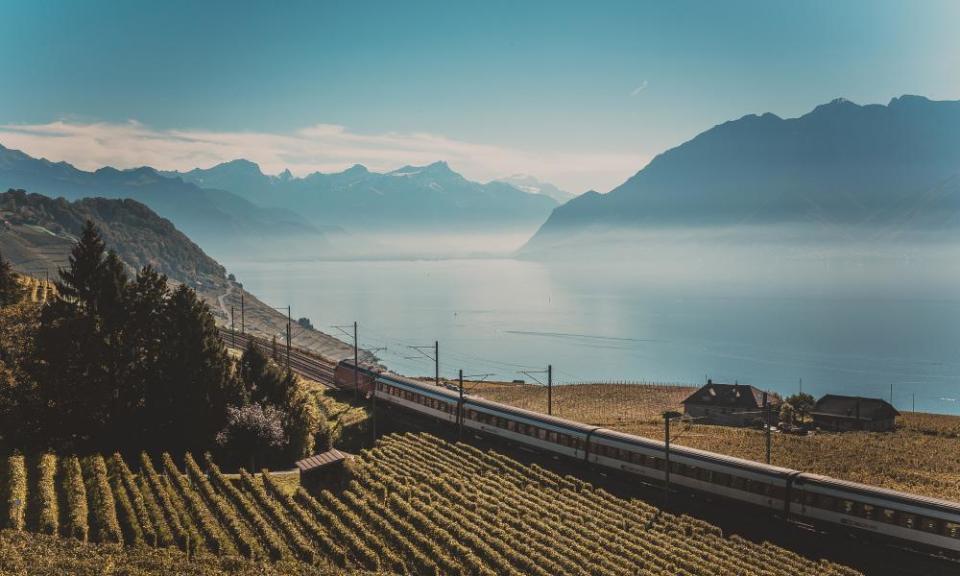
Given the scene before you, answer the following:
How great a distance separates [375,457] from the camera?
3809 cm

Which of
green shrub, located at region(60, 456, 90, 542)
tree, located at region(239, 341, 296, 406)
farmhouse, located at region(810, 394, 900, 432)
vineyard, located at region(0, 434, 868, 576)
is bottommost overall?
farmhouse, located at region(810, 394, 900, 432)

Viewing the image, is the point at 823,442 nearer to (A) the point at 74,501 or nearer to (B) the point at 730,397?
(B) the point at 730,397

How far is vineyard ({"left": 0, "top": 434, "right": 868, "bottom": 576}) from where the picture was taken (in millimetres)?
23062

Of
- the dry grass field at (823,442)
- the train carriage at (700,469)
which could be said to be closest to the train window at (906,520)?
the train carriage at (700,469)

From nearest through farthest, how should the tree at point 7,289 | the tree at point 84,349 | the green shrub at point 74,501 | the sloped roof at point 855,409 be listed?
the green shrub at point 74,501 < the tree at point 84,349 < the tree at point 7,289 < the sloped roof at point 855,409

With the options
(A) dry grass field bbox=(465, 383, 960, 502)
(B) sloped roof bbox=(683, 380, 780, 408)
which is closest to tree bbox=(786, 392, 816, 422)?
(B) sloped roof bbox=(683, 380, 780, 408)

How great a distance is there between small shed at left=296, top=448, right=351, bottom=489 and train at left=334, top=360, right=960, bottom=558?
491 inches

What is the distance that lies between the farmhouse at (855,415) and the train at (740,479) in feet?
137

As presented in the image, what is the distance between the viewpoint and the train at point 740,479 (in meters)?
26.1

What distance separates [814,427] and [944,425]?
41.9 feet

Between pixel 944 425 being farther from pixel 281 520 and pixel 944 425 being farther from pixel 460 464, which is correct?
pixel 281 520

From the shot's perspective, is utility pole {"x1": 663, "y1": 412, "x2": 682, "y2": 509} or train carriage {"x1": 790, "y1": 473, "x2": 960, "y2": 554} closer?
train carriage {"x1": 790, "y1": 473, "x2": 960, "y2": 554}

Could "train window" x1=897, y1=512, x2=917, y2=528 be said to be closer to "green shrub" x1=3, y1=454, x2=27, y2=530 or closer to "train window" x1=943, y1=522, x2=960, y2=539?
"train window" x1=943, y1=522, x2=960, y2=539

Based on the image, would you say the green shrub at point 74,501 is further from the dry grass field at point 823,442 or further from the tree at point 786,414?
the tree at point 786,414
